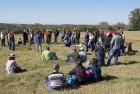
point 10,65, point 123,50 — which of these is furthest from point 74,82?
point 123,50

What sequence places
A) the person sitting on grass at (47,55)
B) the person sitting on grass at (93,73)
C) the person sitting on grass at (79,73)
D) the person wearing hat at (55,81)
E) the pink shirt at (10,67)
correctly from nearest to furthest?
the person wearing hat at (55,81), the person sitting on grass at (79,73), the person sitting on grass at (93,73), the pink shirt at (10,67), the person sitting on grass at (47,55)

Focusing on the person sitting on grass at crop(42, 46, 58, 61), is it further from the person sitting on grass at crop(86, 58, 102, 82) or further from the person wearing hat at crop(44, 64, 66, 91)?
the person wearing hat at crop(44, 64, 66, 91)

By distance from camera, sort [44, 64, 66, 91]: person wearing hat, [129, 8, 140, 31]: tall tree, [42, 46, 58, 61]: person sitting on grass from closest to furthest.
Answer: [44, 64, 66, 91]: person wearing hat
[42, 46, 58, 61]: person sitting on grass
[129, 8, 140, 31]: tall tree

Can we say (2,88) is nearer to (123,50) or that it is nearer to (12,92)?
(12,92)

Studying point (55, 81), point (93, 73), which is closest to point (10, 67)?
point (55, 81)

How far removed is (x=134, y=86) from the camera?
39.9 ft

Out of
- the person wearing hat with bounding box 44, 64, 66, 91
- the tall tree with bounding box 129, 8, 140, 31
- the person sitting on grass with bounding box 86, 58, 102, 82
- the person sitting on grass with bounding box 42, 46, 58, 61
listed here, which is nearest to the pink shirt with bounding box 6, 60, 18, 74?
the person wearing hat with bounding box 44, 64, 66, 91

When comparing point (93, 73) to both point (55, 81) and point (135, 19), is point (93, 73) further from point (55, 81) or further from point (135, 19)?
point (135, 19)

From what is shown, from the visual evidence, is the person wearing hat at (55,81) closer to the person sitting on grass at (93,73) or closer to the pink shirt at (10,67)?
the person sitting on grass at (93,73)

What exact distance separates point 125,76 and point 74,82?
10.2 feet

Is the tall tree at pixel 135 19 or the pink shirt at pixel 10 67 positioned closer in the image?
the pink shirt at pixel 10 67

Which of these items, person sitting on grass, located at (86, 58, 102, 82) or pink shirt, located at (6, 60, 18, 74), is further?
pink shirt, located at (6, 60, 18, 74)

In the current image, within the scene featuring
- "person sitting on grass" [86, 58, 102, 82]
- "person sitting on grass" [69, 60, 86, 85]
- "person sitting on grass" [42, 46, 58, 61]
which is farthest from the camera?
"person sitting on grass" [42, 46, 58, 61]

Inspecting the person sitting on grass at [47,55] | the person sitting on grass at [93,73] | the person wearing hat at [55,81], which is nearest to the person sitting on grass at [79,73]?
the person sitting on grass at [93,73]
